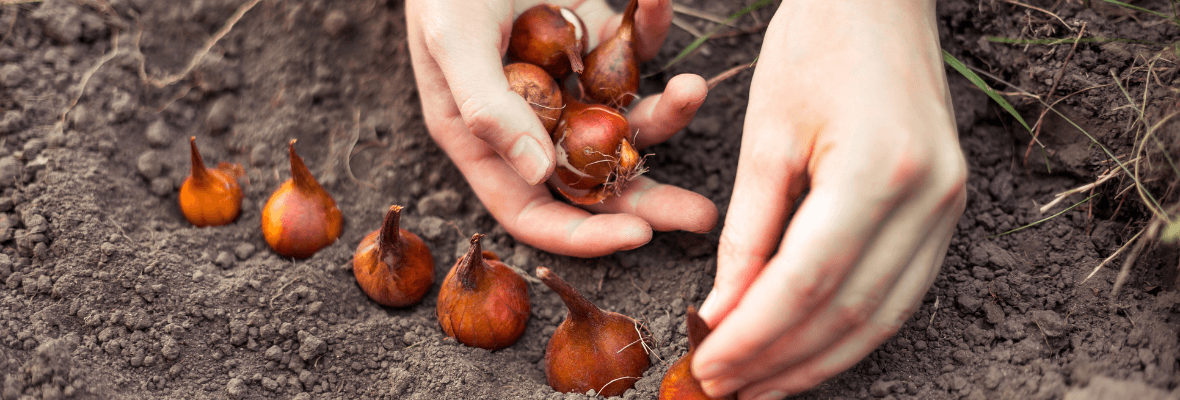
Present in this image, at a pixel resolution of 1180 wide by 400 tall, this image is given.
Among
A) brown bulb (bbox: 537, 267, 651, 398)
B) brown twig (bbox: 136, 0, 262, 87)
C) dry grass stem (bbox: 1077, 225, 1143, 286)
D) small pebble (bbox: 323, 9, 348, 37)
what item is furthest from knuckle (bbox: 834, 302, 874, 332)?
brown twig (bbox: 136, 0, 262, 87)

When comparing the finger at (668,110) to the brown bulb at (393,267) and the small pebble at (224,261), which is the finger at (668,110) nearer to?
the brown bulb at (393,267)

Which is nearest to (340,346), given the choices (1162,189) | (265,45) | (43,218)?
(43,218)

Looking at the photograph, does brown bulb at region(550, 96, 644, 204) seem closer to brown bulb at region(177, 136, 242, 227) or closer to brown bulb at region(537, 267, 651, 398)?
brown bulb at region(537, 267, 651, 398)

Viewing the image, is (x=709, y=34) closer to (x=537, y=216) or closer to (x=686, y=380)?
(x=537, y=216)

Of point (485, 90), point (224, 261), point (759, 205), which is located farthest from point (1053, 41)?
point (224, 261)

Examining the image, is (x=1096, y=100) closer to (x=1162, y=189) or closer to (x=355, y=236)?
(x=1162, y=189)

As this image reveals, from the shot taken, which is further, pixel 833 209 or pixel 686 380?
pixel 686 380
